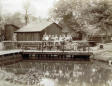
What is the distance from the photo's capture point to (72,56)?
14.6m

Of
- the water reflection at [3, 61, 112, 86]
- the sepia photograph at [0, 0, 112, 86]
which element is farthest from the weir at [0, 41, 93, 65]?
the water reflection at [3, 61, 112, 86]

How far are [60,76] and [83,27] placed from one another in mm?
12368

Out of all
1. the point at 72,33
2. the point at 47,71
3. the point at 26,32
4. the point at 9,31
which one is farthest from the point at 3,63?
the point at 72,33

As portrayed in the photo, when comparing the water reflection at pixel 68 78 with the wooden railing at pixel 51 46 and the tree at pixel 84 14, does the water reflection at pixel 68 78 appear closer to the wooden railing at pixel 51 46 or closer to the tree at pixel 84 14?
the wooden railing at pixel 51 46

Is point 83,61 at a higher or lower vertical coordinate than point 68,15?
lower

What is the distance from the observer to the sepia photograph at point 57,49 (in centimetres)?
884

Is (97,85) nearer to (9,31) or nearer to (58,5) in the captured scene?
(9,31)

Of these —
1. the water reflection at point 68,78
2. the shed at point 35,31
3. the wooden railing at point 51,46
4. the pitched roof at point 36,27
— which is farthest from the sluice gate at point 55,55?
the water reflection at point 68,78

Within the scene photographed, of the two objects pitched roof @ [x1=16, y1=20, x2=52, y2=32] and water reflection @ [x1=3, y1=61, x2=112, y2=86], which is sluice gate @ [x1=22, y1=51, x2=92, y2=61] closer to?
pitched roof @ [x1=16, y1=20, x2=52, y2=32]

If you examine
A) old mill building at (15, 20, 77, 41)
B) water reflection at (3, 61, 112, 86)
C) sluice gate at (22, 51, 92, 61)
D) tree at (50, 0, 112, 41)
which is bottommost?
water reflection at (3, 61, 112, 86)

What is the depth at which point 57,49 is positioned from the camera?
15.0 meters

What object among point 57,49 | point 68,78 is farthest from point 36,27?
point 68,78

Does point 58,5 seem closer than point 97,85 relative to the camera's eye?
No

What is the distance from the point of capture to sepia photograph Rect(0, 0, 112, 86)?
8.84 metres
